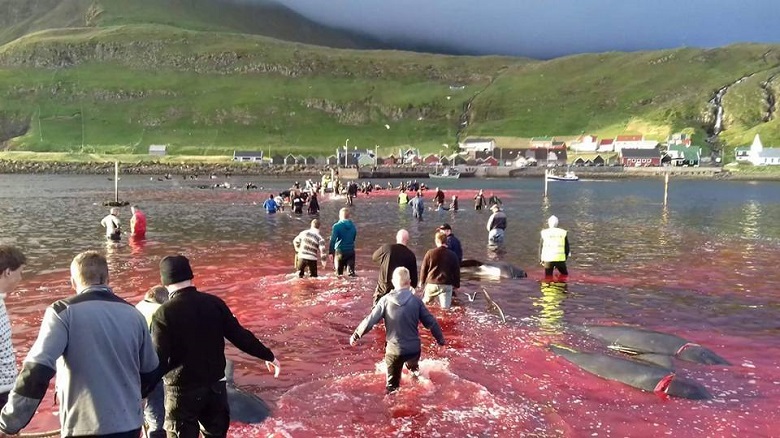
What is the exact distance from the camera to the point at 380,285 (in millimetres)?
14445

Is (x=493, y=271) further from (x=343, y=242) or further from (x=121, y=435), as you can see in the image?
(x=121, y=435)

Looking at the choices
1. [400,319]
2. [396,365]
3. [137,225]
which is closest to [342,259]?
[396,365]

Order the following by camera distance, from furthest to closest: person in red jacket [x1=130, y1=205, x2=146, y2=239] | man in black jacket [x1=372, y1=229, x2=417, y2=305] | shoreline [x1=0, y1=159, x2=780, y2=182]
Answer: shoreline [x1=0, y1=159, x2=780, y2=182] → person in red jacket [x1=130, y1=205, x2=146, y2=239] → man in black jacket [x1=372, y1=229, x2=417, y2=305]

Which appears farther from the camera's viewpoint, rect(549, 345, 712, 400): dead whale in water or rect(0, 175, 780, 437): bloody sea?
rect(549, 345, 712, 400): dead whale in water

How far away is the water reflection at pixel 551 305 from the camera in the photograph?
15.8 meters

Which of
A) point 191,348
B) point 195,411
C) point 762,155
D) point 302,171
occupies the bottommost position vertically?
point 195,411

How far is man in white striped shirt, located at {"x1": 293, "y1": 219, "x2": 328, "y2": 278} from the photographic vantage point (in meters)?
19.9

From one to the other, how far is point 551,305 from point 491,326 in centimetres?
333

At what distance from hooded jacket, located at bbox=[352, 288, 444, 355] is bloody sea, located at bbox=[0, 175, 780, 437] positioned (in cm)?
117

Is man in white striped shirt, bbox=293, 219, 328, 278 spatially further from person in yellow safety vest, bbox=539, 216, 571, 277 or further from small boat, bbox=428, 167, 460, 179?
small boat, bbox=428, 167, 460, 179

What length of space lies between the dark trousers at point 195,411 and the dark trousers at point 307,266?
13587 mm

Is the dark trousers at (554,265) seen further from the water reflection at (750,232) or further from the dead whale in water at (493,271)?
the water reflection at (750,232)

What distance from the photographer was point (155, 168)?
6747 inches

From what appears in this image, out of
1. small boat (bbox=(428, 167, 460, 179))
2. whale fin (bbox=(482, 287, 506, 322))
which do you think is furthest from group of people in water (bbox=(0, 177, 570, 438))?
small boat (bbox=(428, 167, 460, 179))
